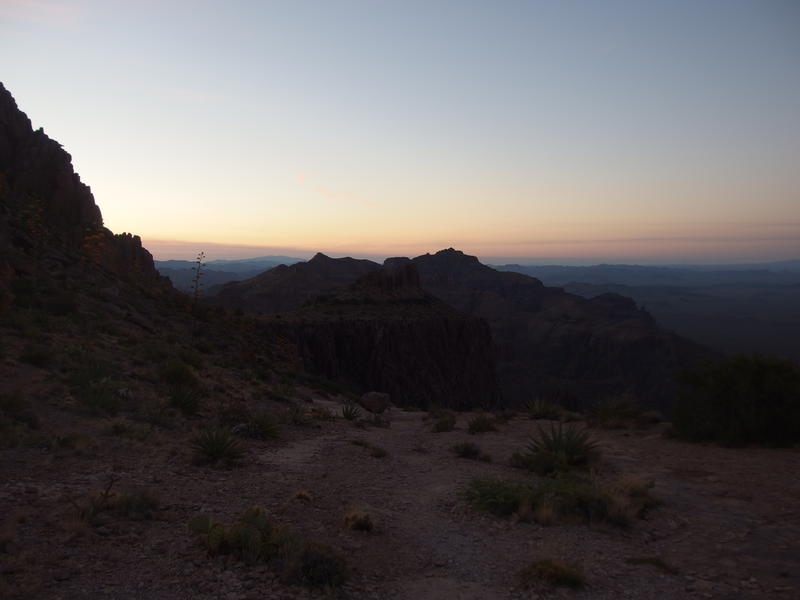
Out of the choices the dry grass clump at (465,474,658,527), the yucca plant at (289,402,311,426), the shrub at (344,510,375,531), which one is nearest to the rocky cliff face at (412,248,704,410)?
the yucca plant at (289,402,311,426)

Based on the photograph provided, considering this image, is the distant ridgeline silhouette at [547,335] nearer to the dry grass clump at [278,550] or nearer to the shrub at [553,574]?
the dry grass clump at [278,550]

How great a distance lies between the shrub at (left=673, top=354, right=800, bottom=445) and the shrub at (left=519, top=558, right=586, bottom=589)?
23.8ft

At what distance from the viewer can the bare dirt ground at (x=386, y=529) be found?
17.5ft

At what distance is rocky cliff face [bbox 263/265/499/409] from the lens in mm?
44938

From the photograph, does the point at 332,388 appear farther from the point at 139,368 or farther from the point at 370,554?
the point at 370,554

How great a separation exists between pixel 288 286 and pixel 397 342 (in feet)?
132

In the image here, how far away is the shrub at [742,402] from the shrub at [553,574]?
7266 mm

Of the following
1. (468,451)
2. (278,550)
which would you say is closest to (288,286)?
(468,451)

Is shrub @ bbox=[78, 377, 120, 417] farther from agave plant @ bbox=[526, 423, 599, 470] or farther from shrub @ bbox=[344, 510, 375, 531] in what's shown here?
agave plant @ bbox=[526, 423, 599, 470]

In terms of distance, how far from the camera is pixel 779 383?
11109 mm

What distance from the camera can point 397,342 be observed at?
52.1m

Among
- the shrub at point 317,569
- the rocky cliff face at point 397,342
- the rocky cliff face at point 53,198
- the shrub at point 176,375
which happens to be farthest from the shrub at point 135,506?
the rocky cliff face at point 397,342

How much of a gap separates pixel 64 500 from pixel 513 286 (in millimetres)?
137023

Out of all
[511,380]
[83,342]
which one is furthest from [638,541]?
[511,380]
